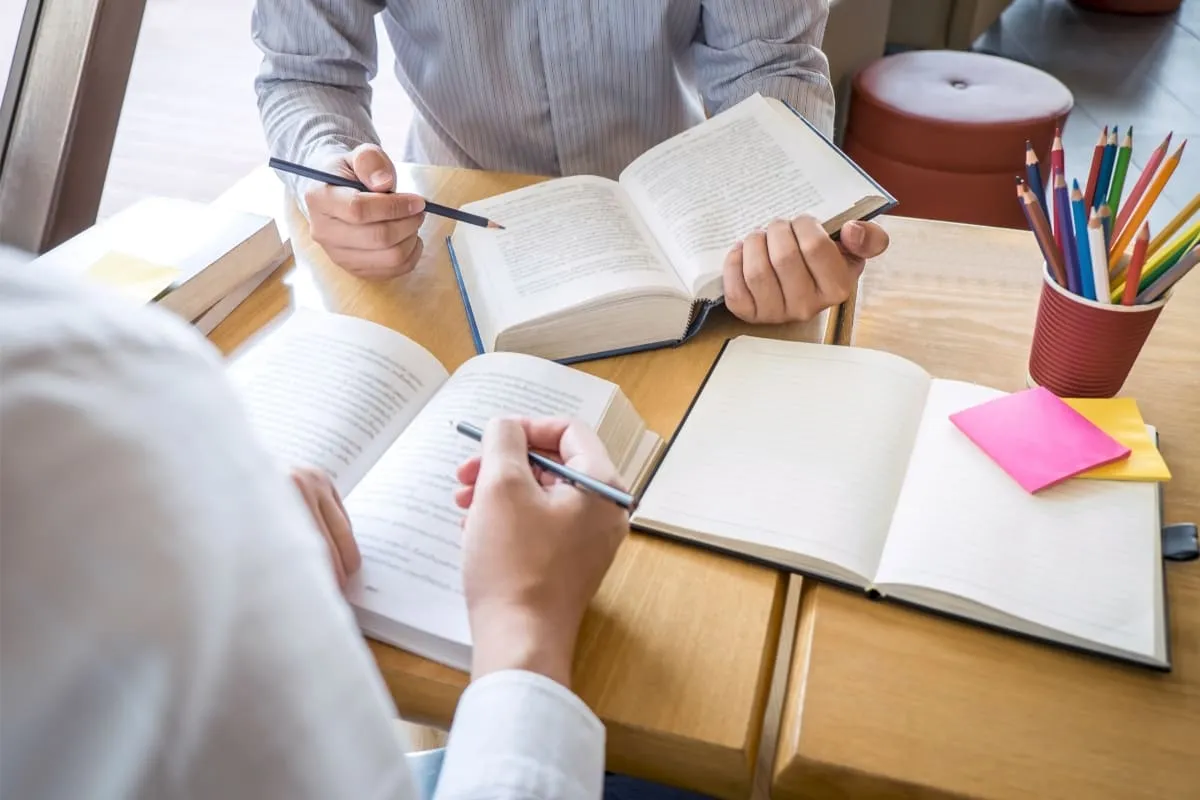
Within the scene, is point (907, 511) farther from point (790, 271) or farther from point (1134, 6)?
point (1134, 6)

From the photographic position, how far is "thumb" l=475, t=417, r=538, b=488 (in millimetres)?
532

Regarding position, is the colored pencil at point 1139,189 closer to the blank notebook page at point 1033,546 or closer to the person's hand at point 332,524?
the blank notebook page at point 1033,546

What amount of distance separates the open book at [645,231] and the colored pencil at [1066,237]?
152 mm

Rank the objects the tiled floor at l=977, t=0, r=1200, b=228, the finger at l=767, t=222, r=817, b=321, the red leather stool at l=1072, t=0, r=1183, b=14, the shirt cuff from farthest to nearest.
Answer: the red leather stool at l=1072, t=0, r=1183, b=14
the tiled floor at l=977, t=0, r=1200, b=228
the finger at l=767, t=222, r=817, b=321
the shirt cuff

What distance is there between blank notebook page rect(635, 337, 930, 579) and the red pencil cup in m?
0.09

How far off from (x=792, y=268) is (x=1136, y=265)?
24cm

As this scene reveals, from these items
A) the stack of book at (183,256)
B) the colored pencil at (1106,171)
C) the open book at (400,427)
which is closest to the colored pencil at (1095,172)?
the colored pencil at (1106,171)

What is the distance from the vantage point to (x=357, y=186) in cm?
85

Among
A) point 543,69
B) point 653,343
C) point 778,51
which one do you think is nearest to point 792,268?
point 653,343

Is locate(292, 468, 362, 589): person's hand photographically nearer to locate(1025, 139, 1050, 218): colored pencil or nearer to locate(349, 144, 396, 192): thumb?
locate(349, 144, 396, 192): thumb

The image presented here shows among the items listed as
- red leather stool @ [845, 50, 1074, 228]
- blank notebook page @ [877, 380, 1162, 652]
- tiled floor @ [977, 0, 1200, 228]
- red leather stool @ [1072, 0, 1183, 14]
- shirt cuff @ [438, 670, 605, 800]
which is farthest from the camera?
red leather stool @ [1072, 0, 1183, 14]

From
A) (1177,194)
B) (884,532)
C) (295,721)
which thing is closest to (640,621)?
(884,532)

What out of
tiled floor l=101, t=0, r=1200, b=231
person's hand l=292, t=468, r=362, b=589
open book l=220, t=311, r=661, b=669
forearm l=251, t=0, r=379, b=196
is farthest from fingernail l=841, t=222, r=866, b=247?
tiled floor l=101, t=0, r=1200, b=231

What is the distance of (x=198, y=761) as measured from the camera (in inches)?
7.8
